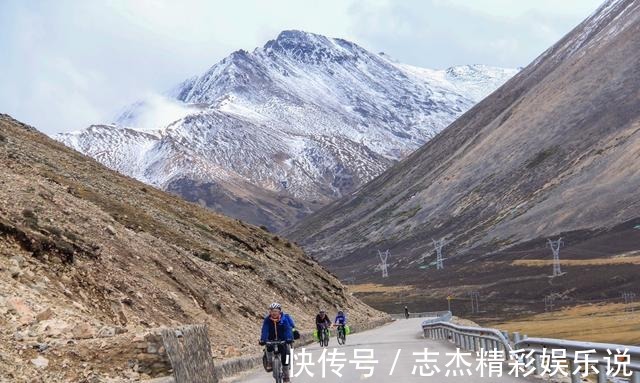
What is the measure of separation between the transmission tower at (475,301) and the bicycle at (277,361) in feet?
386

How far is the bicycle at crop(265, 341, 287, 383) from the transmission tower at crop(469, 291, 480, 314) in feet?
386

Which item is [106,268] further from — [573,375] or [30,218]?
[573,375]

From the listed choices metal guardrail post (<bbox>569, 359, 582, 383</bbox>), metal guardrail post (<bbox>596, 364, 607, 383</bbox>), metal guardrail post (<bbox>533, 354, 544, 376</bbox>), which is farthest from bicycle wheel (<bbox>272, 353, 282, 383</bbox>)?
metal guardrail post (<bbox>596, 364, 607, 383</bbox>)

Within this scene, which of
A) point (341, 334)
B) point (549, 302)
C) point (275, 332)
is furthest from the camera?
point (549, 302)

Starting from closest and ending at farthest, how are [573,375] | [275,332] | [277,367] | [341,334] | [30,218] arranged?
1. [573,375]
2. [277,367]
3. [275,332]
4. [30,218]
5. [341,334]

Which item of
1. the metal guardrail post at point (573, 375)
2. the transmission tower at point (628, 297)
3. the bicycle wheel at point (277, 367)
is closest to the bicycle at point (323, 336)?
the bicycle wheel at point (277, 367)

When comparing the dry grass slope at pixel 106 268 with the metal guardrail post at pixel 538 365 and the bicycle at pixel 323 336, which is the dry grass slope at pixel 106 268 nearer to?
the bicycle at pixel 323 336

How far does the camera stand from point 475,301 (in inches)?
5802

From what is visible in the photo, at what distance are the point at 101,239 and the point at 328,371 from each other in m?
15.9

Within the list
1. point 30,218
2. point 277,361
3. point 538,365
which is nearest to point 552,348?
point 538,365

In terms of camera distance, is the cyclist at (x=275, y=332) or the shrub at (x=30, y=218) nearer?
the cyclist at (x=275, y=332)

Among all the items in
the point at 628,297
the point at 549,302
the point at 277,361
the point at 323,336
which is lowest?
the point at 277,361

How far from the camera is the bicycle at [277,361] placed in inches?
739

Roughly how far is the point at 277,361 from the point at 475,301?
132 meters
